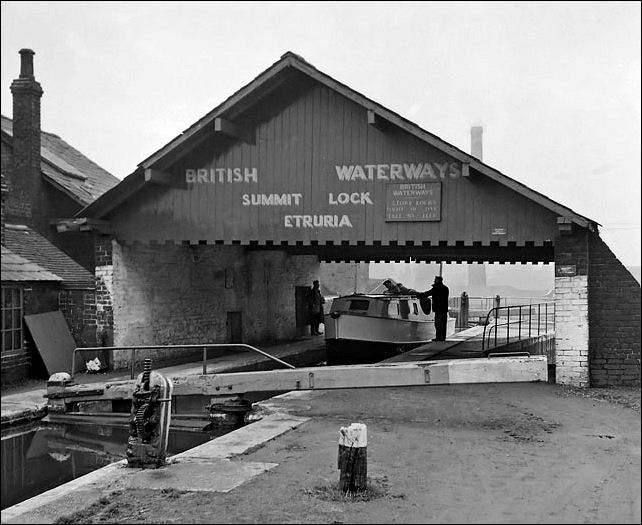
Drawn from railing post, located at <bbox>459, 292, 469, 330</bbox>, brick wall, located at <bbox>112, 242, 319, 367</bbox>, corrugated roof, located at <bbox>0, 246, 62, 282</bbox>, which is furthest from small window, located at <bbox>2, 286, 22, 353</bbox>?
railing post, located at <bbox>459, 292, 469, 330</bbox>

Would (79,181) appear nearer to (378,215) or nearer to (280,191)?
(280,191)

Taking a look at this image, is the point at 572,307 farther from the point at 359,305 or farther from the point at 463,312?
the point at 463,312

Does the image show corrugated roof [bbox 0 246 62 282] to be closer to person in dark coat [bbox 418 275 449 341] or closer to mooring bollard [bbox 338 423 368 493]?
person in dark coat [bbox 418 275 449 341]

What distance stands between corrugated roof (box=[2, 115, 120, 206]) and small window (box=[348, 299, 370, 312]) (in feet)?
28.8

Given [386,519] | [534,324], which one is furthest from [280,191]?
[534,324]

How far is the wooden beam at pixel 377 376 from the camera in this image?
9844mm

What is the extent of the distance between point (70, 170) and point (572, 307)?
1715 centimetres

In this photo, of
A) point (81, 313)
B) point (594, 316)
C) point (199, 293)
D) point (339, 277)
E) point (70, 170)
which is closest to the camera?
point (594, 316)

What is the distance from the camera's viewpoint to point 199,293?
20188mm

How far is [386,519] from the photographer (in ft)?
20.9

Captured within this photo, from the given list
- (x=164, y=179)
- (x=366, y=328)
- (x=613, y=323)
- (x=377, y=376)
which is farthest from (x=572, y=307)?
(x=164, y=179)

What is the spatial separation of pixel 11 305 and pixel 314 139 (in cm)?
761

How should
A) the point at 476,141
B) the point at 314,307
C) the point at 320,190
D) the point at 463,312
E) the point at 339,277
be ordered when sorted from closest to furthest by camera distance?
the point at 320,190 → the point at 314,307 → the point at 463,312 → the point at 339,277 → the point at 476,141

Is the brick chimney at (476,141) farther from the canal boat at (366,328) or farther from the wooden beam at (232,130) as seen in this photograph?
the wooden beam at (232,130)
